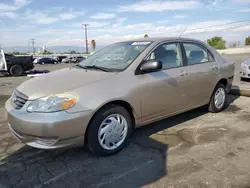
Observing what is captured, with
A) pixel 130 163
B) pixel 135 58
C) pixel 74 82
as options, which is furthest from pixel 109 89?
pixel 130 163

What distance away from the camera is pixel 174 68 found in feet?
12.4

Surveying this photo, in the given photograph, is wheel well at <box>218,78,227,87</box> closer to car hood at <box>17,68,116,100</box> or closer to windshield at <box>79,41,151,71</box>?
windshield at <box>79,41,151,71</box>

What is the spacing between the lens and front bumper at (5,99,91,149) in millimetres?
2592

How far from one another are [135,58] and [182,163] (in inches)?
62.8

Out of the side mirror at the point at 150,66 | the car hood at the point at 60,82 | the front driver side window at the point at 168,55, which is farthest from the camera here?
the front driver side window at the point at 168,55

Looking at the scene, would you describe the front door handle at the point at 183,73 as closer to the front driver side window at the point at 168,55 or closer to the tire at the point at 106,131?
the front driver side window at the point at 168,55

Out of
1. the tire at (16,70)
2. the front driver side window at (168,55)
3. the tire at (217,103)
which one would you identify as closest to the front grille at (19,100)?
the front driver side window at (168,55)

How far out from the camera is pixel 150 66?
10.7 ft

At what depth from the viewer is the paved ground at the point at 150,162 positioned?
2537 mm

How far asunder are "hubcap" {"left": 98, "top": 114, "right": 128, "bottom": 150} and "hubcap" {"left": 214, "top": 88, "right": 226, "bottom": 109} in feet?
8.12

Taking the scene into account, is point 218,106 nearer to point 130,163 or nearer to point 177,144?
point 177,144

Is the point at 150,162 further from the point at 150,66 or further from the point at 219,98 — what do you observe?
the point at 219,98

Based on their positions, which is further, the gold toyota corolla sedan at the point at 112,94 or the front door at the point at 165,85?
the front door at the point at 165,85

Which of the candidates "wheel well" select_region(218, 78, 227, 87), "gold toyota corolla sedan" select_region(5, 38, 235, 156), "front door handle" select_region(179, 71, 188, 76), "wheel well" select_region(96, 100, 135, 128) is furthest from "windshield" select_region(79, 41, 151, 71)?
"wheel well" select_region(218, 78, 227, 87)
